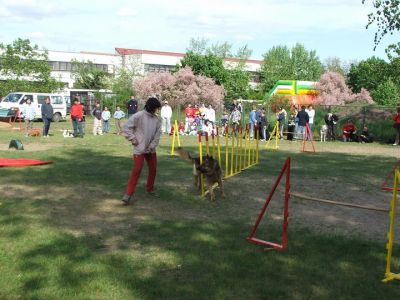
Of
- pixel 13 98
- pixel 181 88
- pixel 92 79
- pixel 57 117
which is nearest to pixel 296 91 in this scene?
pixel 181 88

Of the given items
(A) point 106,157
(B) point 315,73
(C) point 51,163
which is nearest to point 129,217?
(C) point 51,163

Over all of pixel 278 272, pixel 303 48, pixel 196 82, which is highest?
pixel 303 48

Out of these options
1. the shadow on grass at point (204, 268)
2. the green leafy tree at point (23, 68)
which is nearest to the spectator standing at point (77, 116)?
the shadow on grass at point (204, 268)

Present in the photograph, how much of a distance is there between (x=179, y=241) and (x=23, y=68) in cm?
3903

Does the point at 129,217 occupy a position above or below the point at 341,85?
below

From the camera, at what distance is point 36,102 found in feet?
106

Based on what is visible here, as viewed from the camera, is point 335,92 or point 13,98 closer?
point 13,98

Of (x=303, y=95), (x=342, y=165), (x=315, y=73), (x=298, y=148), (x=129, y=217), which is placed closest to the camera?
(x=129, y=217)

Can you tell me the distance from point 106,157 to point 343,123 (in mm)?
15962

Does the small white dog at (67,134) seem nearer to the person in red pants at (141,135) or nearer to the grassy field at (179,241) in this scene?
the grassy field at (179,241)

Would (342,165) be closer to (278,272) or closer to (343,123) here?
(278,272)

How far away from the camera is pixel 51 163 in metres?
13.6

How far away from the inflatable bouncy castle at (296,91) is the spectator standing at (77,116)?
1944cm

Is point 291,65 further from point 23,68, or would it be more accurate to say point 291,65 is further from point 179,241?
point 179,241
